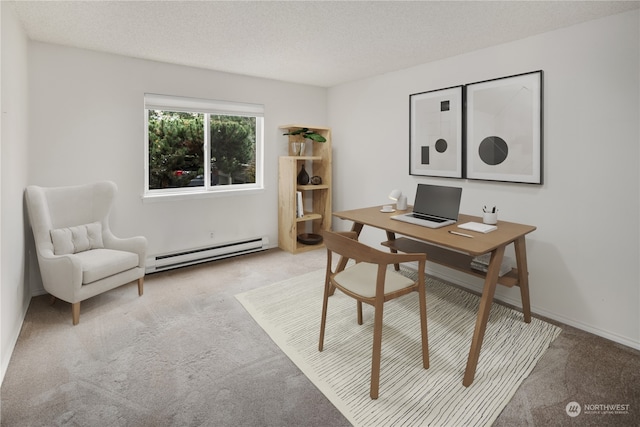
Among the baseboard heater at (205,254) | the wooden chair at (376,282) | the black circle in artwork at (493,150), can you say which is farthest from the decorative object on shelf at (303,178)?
the wooden chair at (376,282)

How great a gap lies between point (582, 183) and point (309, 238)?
3.05 m

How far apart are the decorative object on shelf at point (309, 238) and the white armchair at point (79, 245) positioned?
2.00 m

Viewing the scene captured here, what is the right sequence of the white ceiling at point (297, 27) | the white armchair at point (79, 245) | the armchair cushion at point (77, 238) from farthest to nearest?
1. the armchair cushion at point (77, 238)
2. the white armchair at point (79, 245)
3. the white ceiling at point (297, 27)

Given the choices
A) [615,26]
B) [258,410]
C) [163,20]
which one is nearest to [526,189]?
[615,26]

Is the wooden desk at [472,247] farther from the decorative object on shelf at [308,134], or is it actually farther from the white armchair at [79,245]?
the white armchair at [79,245]

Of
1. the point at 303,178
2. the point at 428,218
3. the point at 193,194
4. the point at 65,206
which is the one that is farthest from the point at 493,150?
the point at 65,206

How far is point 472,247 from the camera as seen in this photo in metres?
2.00

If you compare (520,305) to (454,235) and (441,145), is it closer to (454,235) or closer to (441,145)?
(454,235)

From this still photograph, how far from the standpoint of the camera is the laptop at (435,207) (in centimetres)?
268

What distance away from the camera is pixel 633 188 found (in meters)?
2.32

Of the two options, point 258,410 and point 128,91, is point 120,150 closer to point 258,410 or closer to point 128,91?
point 128,91

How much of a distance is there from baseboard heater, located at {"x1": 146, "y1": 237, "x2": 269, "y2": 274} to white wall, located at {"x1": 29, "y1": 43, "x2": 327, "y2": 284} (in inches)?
3.3

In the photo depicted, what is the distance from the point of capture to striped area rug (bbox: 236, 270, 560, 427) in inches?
70.3

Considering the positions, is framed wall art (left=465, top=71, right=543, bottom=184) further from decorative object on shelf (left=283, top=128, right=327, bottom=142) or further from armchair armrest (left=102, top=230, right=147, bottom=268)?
armchair armrest (left=102, top=230, right=147, bottom=268)
